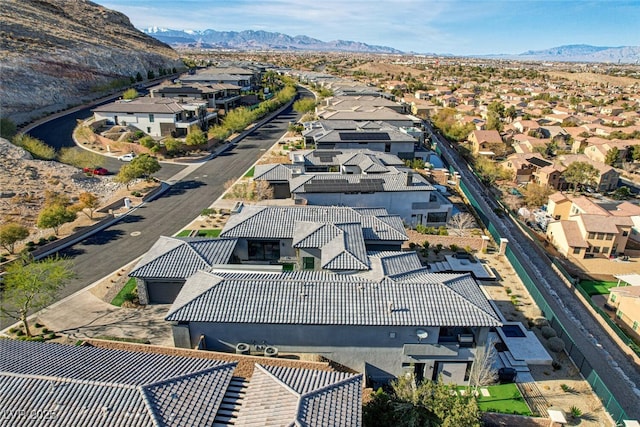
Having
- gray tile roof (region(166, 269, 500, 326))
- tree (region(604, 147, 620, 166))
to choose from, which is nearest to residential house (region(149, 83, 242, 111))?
gray tile roof (region(166, 269, 500, 326))

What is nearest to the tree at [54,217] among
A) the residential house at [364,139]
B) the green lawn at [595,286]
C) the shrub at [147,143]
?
the shrub at [147,143]

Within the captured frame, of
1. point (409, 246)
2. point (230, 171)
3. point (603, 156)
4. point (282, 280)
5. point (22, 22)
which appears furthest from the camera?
point (22, 22)

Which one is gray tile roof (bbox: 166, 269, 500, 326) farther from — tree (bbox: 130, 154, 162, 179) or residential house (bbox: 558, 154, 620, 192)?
residential house (bbox: 558, 154, 620, 192)

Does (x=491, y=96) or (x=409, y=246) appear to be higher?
(x=491, y=96)

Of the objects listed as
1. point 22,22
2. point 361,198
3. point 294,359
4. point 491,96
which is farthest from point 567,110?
point 22,22

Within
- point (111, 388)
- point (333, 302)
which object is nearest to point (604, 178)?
point (333, 302)

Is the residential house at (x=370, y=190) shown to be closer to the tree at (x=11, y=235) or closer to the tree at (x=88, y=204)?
the tree at (x=88, y=204)

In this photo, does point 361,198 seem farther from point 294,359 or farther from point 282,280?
point 294,359
